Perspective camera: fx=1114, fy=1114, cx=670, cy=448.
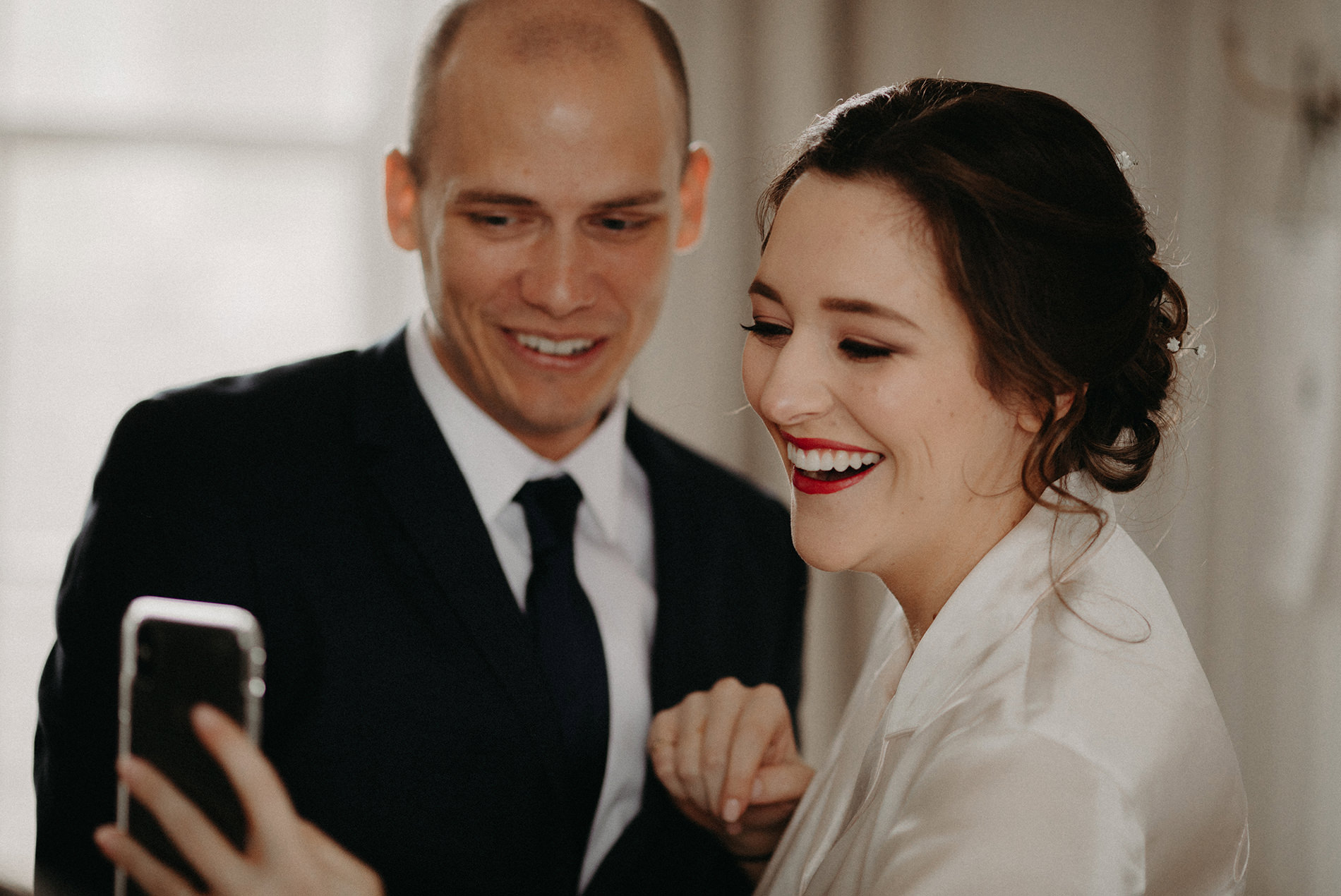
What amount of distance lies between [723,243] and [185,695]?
222cm

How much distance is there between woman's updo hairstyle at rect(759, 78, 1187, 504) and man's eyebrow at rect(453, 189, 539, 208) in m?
0.50

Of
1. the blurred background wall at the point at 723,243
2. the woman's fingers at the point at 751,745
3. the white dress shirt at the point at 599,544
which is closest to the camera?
the woman's fingers at the point at 751,745

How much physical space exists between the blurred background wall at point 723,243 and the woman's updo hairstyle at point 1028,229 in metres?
1.65

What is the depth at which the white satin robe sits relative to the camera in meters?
0.87

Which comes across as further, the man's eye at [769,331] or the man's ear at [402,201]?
the man's ear at [402,201]

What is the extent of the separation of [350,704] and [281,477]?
1.04ft

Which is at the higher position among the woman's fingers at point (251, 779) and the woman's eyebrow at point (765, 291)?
the woman's eyebrow at point (765, 291)

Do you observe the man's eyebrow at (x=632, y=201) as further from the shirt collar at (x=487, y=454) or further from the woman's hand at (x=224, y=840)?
the woman's hand at (x=224, y=840)

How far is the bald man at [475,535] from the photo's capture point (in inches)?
55.0

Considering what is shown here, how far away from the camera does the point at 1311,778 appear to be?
2.85 m

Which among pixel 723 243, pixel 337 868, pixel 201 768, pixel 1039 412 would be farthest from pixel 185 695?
pixel 723 243

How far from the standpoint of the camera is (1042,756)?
2.96 feet

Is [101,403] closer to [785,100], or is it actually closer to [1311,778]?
[785,100]

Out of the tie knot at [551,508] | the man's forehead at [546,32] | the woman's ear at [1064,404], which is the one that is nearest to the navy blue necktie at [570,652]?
the tie knot at [551,508]
